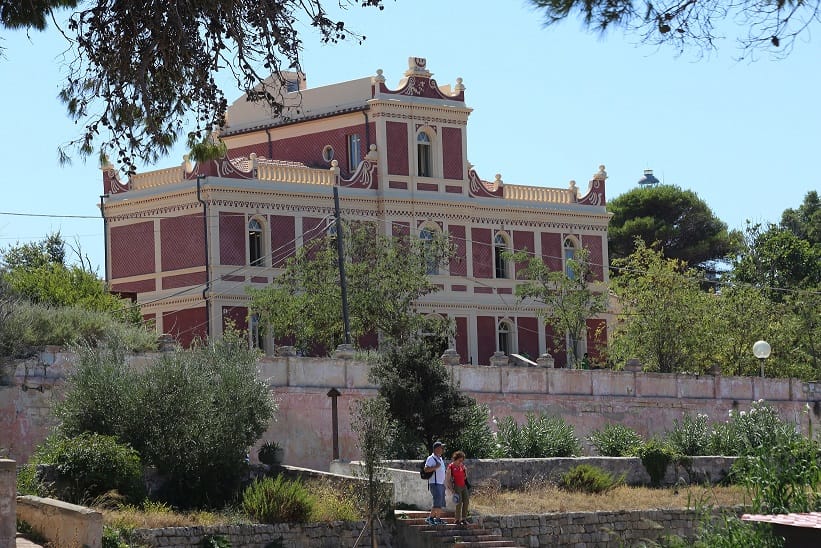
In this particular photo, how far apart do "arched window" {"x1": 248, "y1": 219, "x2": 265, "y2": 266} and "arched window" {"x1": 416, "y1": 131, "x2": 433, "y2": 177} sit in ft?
21.1

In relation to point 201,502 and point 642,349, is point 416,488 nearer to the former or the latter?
point 201,502

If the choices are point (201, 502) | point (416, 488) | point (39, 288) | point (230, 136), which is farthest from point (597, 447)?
point (230, 136)

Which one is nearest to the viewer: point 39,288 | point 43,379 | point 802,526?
point 802,526

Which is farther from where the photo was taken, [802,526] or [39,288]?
[39,288]

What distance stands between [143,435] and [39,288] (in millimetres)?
17034

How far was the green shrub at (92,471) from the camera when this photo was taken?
1085 inches

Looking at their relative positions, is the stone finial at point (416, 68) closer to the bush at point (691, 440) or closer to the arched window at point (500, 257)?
the arched window at point (500, 257)

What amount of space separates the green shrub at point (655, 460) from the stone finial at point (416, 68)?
2214 cm

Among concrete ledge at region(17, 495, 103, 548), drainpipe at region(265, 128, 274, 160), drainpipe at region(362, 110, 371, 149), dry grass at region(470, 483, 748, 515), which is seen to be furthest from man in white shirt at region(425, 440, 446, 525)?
drainpipe at region(265, 128, 274, 160)

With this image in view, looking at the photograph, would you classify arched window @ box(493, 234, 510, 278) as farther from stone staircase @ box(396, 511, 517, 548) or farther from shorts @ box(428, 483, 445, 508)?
shorts @ box(428, 483, 445, 508)

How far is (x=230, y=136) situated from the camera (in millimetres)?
59188

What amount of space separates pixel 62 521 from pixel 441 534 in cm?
684

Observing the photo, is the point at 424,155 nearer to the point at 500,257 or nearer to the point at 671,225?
the point at 500,257

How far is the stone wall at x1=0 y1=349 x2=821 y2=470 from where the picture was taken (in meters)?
33.6
